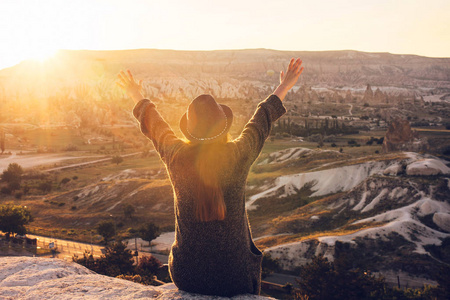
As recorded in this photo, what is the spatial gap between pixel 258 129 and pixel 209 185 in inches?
29.3

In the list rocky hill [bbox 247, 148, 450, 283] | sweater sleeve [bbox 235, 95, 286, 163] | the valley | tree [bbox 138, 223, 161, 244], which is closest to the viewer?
sweater sleeve [bbox 235, 95, 286, 163]

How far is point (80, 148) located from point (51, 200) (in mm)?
42074

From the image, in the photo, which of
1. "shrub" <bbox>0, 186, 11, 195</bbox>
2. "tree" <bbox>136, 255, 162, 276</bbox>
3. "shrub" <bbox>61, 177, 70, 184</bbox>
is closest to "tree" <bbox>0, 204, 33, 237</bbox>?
"tree" <bbox>136, 255, 162, 276</bbox>

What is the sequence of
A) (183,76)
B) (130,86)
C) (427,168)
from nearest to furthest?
(130,86)
(427,168)
(183,76)

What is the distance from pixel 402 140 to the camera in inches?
1727

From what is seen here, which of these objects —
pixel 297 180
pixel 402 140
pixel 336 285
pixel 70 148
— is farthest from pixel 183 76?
pixel 336 285

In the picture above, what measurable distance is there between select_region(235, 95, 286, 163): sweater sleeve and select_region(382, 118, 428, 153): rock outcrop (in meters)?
44.6

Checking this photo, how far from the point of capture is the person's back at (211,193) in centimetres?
285

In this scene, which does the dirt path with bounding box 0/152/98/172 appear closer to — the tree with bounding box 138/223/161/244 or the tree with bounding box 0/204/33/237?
the tree with bounding box 0/204/33/237

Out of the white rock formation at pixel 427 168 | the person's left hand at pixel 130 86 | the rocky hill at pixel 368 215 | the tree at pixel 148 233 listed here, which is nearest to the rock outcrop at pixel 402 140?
the rocky hill at pixel 368 215

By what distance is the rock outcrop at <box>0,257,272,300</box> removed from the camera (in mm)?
3207

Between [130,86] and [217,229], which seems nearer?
[217,229]

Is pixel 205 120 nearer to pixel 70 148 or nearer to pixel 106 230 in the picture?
pixel 106 230

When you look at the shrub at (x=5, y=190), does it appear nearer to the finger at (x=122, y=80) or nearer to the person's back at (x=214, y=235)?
the finger at (x=122, y=80)
